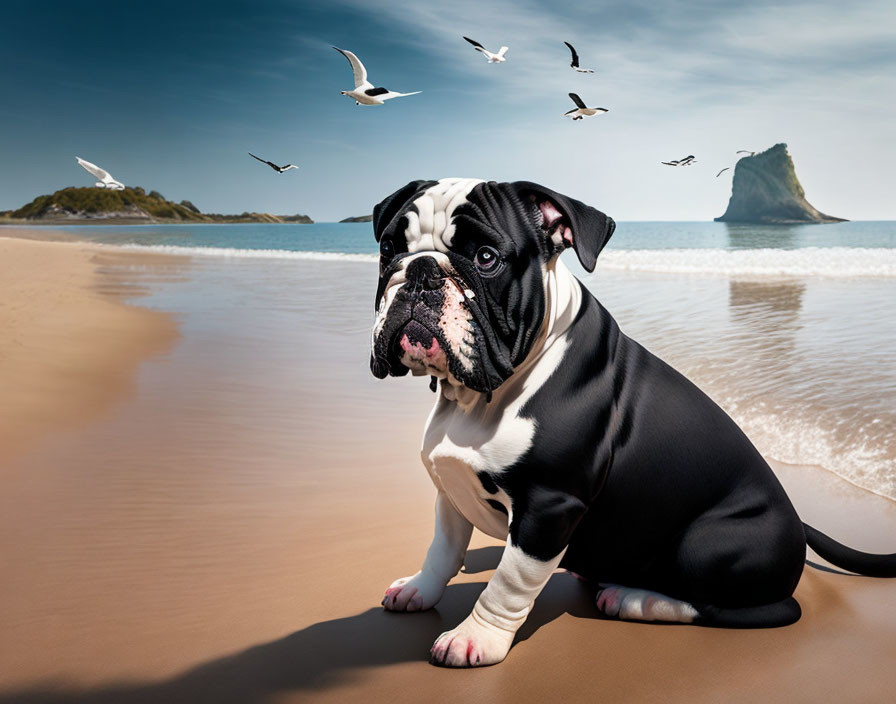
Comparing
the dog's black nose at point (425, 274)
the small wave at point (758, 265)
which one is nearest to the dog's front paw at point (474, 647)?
the dog's black nose at point (425, 274)

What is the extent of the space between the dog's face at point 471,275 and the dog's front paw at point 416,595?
0.89 metres

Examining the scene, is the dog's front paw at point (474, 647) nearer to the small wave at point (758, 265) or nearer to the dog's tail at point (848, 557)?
the dog's tail at point (848, 557)

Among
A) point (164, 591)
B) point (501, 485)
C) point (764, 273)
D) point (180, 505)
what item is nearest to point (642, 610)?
point (501, 485)

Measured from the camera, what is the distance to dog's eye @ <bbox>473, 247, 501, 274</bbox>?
2145 mm

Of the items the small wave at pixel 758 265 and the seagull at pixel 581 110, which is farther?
the small wave at pixel 758 265

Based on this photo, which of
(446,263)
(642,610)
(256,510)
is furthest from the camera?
(256,510)

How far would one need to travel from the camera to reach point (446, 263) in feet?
6.97

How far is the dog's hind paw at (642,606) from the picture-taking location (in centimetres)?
249

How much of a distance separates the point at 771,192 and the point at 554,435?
128m

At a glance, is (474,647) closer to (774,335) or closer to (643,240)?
(774,335)

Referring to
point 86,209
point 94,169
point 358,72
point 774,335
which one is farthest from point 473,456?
point 86,209

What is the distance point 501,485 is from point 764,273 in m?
15.5

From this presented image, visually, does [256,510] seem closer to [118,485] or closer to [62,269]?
[118,485]

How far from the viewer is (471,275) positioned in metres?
2.13
